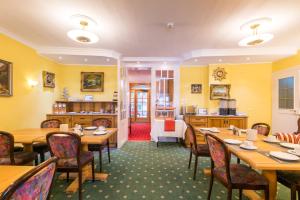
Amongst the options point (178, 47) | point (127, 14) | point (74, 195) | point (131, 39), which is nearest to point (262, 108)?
point (178, 47)

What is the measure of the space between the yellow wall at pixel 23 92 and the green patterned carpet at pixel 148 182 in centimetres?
168

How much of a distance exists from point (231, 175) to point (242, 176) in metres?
0.11

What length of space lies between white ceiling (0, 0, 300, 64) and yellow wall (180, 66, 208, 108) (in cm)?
120

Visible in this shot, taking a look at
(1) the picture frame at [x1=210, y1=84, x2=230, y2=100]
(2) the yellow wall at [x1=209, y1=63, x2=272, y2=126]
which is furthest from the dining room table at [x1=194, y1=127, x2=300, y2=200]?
(2) the yellow wall at [x1=209, y1=63, x2=272, y2=126]

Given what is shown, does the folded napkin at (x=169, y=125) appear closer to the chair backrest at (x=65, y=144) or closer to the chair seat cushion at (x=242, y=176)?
the chair seat cushion at (x=242, y=176)

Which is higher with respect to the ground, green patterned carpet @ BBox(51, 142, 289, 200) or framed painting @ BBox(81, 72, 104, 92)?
framed painting @ BBox(81, 72, 104, 92)

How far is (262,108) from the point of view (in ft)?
15.9

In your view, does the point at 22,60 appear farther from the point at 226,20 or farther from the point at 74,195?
the point at 226,20

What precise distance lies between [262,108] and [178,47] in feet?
10.2

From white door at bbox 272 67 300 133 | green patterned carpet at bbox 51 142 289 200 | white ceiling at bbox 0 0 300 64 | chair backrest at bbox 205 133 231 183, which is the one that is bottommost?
green patterned carpet at bbox 51 142 289 200

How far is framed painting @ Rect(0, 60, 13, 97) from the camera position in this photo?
305 centimetres

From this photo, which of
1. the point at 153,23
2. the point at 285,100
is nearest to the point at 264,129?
the point at 285,100

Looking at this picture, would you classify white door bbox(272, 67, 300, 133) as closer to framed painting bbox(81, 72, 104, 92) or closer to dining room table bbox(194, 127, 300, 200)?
dining room table bbox(194, 127, 300, 200)

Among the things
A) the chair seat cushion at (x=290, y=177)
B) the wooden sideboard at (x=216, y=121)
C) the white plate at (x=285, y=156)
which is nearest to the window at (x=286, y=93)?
the wooden sideboard at (x=216, y=121)
